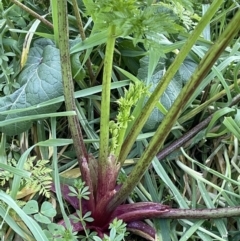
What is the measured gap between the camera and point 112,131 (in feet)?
2.82

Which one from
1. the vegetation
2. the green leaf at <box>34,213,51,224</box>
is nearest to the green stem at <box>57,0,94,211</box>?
the vegetation

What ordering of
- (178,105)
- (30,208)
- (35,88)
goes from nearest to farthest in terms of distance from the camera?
(178,105)
(30,208)
(35,88)

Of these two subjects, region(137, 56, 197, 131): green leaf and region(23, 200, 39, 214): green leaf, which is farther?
region(137, 56, 197, 131): green leaf

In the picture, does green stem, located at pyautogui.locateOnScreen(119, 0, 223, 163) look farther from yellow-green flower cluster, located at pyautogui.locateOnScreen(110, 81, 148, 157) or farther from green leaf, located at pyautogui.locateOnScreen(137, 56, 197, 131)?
green leaf, located at pyautogui.locateOnScreen(137, 56, 197, 131)

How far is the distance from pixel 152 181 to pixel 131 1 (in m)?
0.44

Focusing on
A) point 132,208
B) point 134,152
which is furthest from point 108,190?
point 134,152

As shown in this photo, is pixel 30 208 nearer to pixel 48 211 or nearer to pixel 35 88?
pixel 48 211

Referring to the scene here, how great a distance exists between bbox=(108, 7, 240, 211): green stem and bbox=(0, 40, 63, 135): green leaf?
25 cm

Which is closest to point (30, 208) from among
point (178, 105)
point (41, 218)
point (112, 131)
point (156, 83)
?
point (41, 218)

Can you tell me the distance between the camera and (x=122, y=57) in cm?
115

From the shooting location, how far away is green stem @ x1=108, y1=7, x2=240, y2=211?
65cm

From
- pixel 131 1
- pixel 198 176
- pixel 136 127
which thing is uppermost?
pixel 131 1

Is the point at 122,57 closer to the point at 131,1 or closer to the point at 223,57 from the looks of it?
the point at 223,57

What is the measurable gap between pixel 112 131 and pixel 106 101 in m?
0.06
